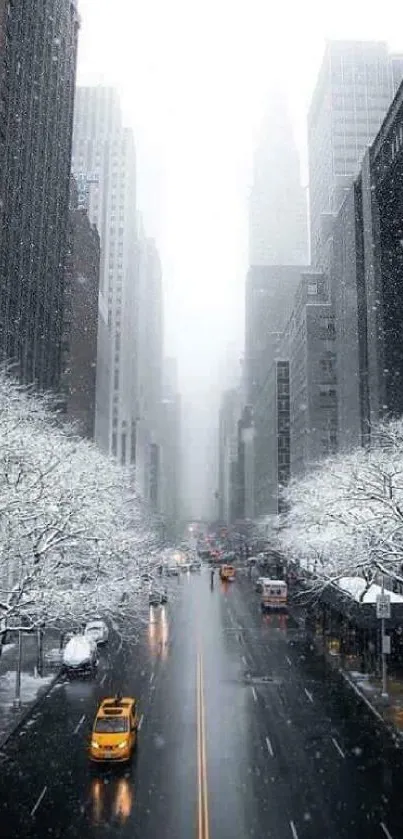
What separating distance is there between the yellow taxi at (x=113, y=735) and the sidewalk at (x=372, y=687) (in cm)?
849

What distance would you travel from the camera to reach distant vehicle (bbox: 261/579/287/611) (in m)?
56.2

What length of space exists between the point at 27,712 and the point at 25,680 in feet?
18.0

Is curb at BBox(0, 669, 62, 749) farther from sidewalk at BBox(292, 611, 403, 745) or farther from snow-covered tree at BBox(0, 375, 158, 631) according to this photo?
sidewalk at BBox(292, 611, 403, 745)

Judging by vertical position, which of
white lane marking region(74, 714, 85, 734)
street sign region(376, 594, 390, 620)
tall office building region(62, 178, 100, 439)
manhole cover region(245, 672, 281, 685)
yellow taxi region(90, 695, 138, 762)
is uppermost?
tall office building region(62, 178, 100, 439)

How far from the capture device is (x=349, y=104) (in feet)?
514

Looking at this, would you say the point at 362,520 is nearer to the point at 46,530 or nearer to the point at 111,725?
the point at 46,530

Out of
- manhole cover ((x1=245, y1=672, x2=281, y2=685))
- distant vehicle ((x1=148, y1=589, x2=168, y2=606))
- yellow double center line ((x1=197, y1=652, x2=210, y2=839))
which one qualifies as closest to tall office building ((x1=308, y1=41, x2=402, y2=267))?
distant vehicle ((x1=148, y1=589, x2=168, y2=606))

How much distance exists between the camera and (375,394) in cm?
8000

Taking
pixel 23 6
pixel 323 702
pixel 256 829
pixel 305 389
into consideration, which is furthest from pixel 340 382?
pixel 256 829

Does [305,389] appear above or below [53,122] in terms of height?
below

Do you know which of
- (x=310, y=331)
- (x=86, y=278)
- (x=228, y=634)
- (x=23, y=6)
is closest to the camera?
(x=228, y=634)

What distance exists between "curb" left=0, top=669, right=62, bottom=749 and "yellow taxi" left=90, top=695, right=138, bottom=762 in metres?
3.31

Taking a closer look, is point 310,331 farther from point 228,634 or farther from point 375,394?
point 228,634

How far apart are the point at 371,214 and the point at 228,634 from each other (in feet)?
195
